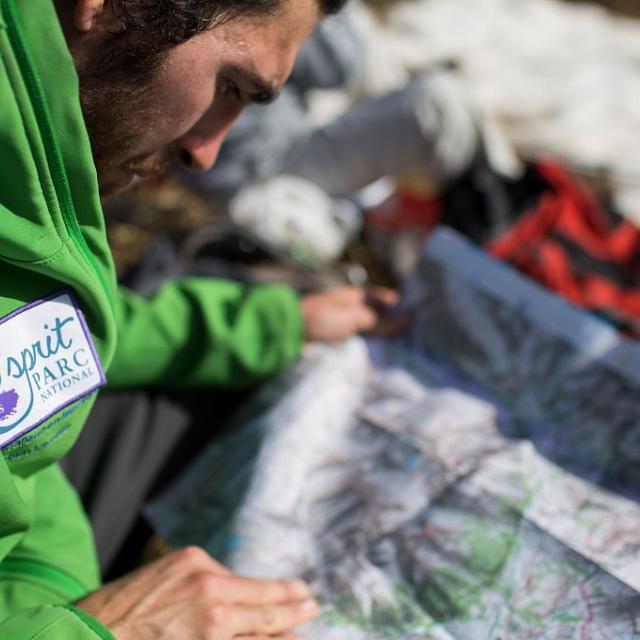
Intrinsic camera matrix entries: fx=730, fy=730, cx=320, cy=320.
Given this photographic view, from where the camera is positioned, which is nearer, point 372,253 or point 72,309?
point 72,309

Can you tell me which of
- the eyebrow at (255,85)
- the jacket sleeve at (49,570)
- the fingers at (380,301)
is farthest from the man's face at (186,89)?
the fingers at (380,301)

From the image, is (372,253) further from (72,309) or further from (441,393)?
(72,309)

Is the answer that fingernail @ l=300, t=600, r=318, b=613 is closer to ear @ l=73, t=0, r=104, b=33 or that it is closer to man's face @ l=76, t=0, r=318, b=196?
man's face @ l=76, t=0, r=318, b=196

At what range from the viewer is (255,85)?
66 cm

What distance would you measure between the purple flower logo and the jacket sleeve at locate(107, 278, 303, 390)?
0.41 meters

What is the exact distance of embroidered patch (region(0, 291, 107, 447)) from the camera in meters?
0.60

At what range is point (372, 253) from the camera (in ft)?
6.23

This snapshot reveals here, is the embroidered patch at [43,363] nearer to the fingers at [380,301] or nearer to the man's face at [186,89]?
the man's face at [186,89]

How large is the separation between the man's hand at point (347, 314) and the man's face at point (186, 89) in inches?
18.4

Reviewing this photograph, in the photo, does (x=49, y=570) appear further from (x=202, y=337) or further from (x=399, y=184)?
(x=399, y=184)

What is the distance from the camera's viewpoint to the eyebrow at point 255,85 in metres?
0.63

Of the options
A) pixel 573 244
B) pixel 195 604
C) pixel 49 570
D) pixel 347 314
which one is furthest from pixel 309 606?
pixel 573 244

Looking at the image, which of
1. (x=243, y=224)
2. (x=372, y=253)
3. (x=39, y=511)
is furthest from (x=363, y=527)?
(x=372, y=253)

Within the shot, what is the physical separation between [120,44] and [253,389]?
0.65 metres
